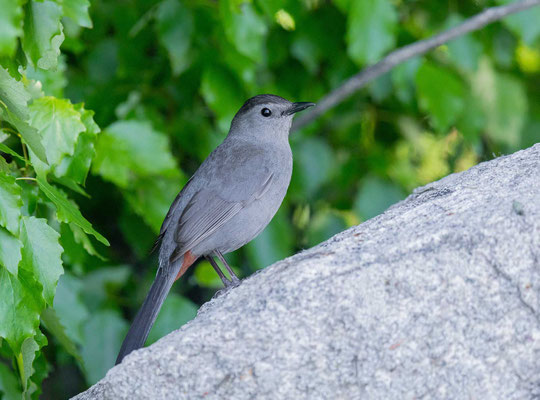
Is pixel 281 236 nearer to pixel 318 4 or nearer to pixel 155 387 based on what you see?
pixel 318 4

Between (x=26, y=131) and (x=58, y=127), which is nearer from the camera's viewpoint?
(x=26, y=131)

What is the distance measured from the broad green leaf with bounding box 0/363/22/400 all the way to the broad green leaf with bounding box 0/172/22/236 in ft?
4.10

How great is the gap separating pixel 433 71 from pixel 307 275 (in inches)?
103

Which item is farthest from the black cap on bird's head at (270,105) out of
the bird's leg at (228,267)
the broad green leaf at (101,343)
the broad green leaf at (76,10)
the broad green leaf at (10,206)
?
the broad green leaf at (10,206)

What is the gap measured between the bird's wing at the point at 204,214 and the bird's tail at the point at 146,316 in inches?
4.8

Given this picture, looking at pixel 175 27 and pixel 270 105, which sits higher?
pixel 175 27

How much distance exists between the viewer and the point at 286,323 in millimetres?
2260

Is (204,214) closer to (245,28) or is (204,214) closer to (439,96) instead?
(245,28)

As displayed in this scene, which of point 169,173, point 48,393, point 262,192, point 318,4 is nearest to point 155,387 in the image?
point 169,173

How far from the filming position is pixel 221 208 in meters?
4.05

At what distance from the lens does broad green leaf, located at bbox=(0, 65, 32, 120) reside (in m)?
2.26

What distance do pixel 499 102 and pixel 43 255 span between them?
367cm

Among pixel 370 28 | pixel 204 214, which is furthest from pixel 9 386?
pixel 370 28

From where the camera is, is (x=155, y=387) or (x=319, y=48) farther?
(x=319, y=48)
